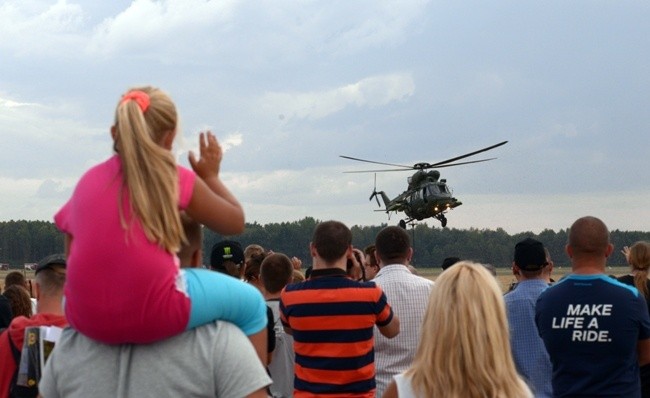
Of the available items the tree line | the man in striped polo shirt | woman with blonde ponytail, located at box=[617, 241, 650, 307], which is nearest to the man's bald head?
the man in striped polo shirt

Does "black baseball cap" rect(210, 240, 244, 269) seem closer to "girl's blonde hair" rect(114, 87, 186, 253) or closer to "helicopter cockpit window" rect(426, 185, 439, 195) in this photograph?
"girl's blonde hair" rect(114, 87, 186, 253)

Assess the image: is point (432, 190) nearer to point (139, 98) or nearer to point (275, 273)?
point (275, 273)

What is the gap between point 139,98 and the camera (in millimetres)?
3111

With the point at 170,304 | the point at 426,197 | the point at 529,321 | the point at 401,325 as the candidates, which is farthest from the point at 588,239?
the point at 426,197

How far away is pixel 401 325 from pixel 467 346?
352 centimetres

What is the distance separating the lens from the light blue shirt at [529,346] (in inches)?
265

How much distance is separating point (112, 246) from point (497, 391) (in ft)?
4.46

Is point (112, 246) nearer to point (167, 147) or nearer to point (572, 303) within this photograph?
point (167, 147)

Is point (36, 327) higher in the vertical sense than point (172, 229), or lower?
lower

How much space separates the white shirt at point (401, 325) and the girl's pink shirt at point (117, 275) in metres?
3.87

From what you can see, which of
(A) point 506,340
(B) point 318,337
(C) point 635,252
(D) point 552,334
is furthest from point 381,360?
(A) point 506,340

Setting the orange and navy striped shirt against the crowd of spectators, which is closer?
the crowd of spectators

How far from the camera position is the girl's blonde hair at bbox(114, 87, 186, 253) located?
9.79 feet

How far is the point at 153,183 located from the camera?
3006 mm
